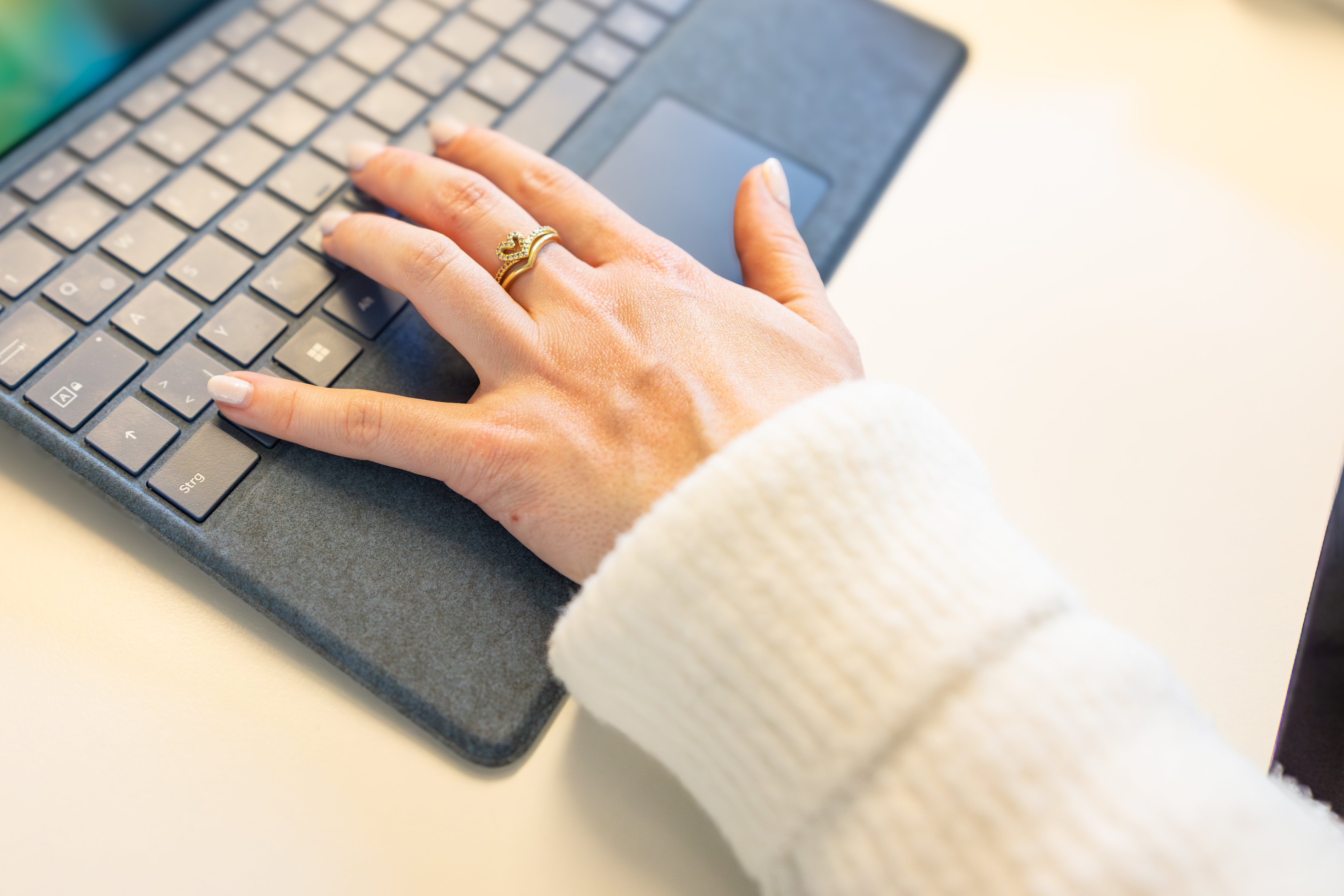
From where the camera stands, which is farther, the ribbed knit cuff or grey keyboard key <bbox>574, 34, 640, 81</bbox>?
grey keyboard key <bbox>574, 34, 640, 81</bbox>

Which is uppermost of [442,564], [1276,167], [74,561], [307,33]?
[1276,167]

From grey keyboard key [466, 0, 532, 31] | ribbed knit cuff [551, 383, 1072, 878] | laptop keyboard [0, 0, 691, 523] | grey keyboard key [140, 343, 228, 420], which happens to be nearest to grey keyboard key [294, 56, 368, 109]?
laptop keyboard [0, 0, 691, 523]

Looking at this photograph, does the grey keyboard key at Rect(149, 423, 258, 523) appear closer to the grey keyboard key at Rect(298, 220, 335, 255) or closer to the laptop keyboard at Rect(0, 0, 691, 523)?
the laptop keyboard at Rect(0, 0, 691, 523)

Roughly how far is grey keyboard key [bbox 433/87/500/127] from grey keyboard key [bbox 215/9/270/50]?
145 millimetres

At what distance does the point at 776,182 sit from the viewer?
0.55m

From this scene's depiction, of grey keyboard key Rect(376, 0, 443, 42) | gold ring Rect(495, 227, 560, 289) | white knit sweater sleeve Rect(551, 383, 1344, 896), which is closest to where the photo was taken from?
white knit sweater sleeve Rect(551, 383, 1344, 896)

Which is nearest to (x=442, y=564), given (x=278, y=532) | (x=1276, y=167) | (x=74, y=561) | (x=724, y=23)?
(x=278, y=532)

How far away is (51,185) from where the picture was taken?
0.50m

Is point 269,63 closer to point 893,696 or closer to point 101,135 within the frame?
point 101,135

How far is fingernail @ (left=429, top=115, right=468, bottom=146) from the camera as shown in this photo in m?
0.55

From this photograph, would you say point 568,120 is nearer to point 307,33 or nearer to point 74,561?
point 307,33

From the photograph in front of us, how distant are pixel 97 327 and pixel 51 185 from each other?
0.12 metres

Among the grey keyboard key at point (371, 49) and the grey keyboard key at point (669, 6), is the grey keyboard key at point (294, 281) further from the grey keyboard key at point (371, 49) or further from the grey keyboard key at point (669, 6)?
the grey keyboard key at point (669, 6)

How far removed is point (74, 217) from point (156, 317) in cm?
10
